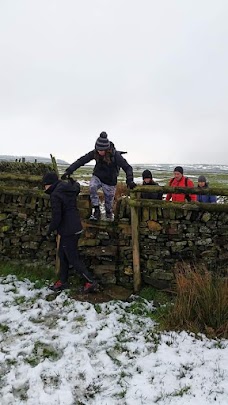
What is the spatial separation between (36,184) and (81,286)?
9.21 ft

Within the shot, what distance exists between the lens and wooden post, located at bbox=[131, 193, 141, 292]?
7.20 m

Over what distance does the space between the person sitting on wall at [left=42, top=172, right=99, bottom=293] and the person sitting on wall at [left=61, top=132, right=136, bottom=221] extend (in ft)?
1.68

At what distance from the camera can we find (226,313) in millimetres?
5504

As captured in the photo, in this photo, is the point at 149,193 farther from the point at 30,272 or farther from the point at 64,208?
the point at 30,272

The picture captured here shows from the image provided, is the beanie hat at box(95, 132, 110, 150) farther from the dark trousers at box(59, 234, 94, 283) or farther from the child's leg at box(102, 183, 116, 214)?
the dark trousers at box(59, 234, 94, 283)

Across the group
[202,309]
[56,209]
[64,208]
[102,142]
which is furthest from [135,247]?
[102,142]

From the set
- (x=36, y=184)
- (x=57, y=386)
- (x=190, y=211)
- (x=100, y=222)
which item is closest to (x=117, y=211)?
(x=100, y=222)

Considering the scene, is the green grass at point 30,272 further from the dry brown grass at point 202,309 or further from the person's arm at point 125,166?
the dry brown grass at point 202,309

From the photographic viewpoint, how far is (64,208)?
6.71m

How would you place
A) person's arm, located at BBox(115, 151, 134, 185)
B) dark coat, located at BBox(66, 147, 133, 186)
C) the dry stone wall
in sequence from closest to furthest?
the dry stone wall → person's arm, located at BBox(115, 151, 134, 185) → dark coat, located at BBox(66, 147, 133, 186)

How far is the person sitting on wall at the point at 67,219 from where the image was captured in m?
6.62

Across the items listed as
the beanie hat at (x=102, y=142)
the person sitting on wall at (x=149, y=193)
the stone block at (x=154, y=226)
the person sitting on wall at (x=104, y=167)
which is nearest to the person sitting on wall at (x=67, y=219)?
the person sitting on wall at (x=104, y=167)

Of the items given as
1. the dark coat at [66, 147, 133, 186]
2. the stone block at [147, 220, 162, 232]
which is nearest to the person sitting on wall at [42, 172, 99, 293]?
the dark coat at [66, 147, 133, 186]

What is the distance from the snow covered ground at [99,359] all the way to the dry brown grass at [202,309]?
0.21 meters
